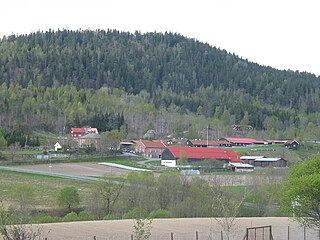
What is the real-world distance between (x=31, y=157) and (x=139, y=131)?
4535 cm

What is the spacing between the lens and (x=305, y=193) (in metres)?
21.1

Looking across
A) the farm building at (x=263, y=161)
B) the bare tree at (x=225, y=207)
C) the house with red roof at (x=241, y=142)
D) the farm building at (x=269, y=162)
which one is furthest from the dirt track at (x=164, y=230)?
the house with red roof at (x=241, y=142)

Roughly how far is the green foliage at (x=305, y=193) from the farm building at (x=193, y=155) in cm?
4832

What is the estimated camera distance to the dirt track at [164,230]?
21.3m

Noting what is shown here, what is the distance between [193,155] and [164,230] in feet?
166

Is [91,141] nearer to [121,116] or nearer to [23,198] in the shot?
[121,116]

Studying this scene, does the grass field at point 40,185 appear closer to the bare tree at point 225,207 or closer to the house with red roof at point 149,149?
the bare tree at point 225,207

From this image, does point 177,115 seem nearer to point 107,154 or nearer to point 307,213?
point 107,154

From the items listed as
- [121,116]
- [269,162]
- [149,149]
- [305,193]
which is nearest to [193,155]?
[269,162]

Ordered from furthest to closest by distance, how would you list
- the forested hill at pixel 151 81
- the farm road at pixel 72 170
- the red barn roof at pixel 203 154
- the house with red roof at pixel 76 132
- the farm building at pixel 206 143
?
the forested hill at pixel 151 81 < the house with red roof at pixel 76 132 < the farm building at pixel 206 143 < the red barn roof at pixel 203 154 < the farm road at pixel 72 170

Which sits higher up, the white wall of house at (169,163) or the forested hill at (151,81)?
the forested hill at (151,81)

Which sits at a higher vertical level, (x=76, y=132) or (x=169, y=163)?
(x=76, y=132)

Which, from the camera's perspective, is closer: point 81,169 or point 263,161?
point 81,169

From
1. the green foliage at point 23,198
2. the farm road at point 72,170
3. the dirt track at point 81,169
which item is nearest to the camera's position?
the green foliage at point 23,198
